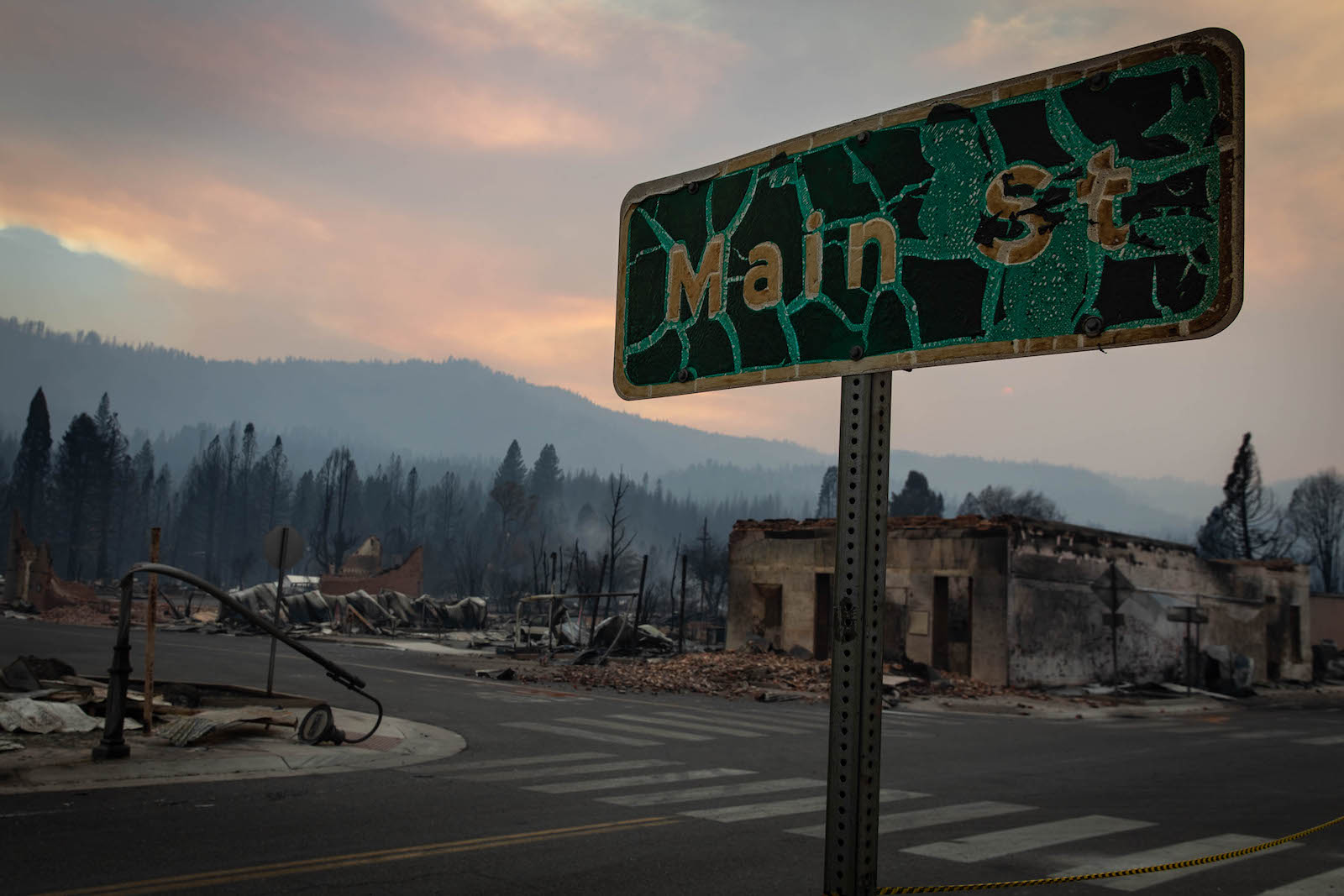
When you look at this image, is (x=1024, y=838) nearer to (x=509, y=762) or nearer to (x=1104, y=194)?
(x=509, y=762)

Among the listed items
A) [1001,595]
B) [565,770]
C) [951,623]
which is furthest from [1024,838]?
[951,623]

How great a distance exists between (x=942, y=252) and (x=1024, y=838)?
7.67 m

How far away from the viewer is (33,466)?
11469 centimetres

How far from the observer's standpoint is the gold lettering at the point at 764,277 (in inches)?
146

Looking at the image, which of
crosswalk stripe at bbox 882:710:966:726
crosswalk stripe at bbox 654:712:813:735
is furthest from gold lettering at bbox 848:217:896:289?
crosswalk stripe at bbox 882:710:966:726

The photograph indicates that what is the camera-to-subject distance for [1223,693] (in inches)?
1398

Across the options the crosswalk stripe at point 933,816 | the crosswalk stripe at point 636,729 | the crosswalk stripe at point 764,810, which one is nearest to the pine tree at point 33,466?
the crosswalk stripe at point 636,729

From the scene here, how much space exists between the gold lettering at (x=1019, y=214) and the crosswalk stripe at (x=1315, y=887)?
6626mm

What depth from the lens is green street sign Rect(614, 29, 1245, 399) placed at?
2.87 m

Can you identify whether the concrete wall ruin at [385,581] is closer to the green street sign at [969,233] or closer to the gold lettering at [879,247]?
the green street sign at [969,233]

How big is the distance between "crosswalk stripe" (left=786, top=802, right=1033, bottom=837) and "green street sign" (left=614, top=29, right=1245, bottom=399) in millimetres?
6477

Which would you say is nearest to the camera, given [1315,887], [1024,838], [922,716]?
[1315,887]

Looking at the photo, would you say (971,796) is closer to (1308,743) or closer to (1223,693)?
(1308,743)

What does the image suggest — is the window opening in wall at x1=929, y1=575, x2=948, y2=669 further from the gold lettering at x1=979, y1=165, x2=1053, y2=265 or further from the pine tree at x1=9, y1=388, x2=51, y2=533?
the pine tree at x1=9, y1=388, x2=51, y2=533
